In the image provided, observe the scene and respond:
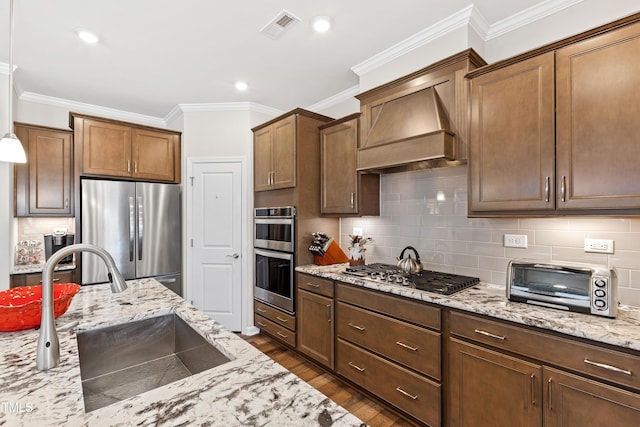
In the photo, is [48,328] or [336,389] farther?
[336,389]

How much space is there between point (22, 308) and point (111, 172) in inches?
104

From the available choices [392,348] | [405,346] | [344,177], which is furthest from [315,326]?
[344,177]

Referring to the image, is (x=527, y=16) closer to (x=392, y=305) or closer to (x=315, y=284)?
(x=392, y=305)

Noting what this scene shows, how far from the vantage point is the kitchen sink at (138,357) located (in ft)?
3.96

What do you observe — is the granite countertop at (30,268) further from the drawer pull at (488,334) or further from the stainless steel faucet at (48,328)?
the drawer pull at (488,334)

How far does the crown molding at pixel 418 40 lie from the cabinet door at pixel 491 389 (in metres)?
2.13

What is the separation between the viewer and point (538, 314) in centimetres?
156

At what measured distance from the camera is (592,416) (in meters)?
1.35

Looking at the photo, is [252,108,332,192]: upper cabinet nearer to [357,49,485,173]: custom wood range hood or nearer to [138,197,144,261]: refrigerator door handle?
[357,49,485,173]: custom wood range hood

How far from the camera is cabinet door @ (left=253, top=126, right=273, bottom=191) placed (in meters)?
3.46

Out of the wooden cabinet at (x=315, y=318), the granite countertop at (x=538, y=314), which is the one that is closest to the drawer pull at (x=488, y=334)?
the granite countertop at (x=538, y=314)

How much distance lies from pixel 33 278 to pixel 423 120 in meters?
3.76

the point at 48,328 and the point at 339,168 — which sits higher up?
the point at 339,168

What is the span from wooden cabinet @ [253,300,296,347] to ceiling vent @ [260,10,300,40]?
2.52m
